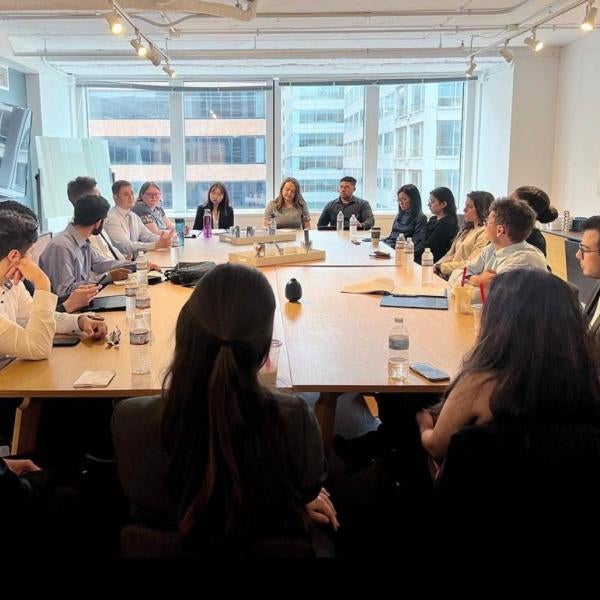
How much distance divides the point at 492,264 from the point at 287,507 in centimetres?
247

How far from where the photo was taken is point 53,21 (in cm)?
596

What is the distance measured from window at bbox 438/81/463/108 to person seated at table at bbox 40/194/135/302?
6.77m

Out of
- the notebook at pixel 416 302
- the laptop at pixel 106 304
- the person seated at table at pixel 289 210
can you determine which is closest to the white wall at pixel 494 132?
the person seated at table at pixel 289 210

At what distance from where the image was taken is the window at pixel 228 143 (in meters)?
9.19

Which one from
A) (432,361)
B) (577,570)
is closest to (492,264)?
(432,361)

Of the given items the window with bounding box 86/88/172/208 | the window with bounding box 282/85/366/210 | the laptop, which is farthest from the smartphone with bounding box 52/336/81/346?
the window with bounding box 86/88/172/208

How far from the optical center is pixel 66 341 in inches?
95.5

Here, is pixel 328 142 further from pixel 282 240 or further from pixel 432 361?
pixel 432 361

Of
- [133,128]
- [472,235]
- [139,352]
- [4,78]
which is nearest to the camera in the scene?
[139,352]

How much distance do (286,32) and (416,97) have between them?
317cm

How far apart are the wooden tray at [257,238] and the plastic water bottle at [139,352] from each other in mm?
3277

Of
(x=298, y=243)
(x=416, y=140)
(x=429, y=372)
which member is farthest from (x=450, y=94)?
(x=429, y=372)

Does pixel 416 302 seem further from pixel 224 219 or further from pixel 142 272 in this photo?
pixel 224 219

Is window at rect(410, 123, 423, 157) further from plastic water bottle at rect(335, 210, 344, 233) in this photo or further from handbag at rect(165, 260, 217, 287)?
handbag at rect(165, 260, 217, 287)
